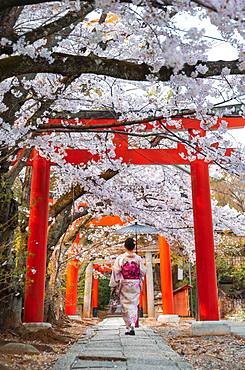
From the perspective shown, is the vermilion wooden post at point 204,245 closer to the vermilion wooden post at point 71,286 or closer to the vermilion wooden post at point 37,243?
the vermilion wooden post at point 37,243

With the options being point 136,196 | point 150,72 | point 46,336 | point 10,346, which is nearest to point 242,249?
point 136,196

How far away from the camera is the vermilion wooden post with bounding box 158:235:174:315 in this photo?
1244 centimetres

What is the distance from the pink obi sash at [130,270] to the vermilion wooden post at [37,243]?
143cm

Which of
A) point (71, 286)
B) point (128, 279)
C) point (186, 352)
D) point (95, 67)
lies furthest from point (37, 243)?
point (71, 286)

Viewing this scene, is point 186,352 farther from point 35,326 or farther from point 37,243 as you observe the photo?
point 37,243

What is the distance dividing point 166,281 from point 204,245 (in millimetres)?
6046

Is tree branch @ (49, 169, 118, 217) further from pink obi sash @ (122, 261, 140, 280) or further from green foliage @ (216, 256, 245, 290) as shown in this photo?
green foliage @ (216, 256, 245, 290)

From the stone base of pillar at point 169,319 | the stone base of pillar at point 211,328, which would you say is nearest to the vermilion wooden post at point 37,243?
the stone base of pillar at point 211,328

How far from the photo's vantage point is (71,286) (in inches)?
535

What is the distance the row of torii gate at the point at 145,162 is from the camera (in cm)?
677

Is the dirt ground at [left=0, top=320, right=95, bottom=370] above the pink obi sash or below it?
below

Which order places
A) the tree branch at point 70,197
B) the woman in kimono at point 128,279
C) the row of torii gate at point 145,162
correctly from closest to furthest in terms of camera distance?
the woman in kimono at point 128,279, the row of torii gate at point 145,162, the tree branch at point 70,197

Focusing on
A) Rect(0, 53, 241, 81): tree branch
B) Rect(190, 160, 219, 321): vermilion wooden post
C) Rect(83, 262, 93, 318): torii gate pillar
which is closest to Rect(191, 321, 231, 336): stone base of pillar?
Rect(190, 160, 219, 321): vermilion wooden post

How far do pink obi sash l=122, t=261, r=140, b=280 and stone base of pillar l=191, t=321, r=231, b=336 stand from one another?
4.84 feet
